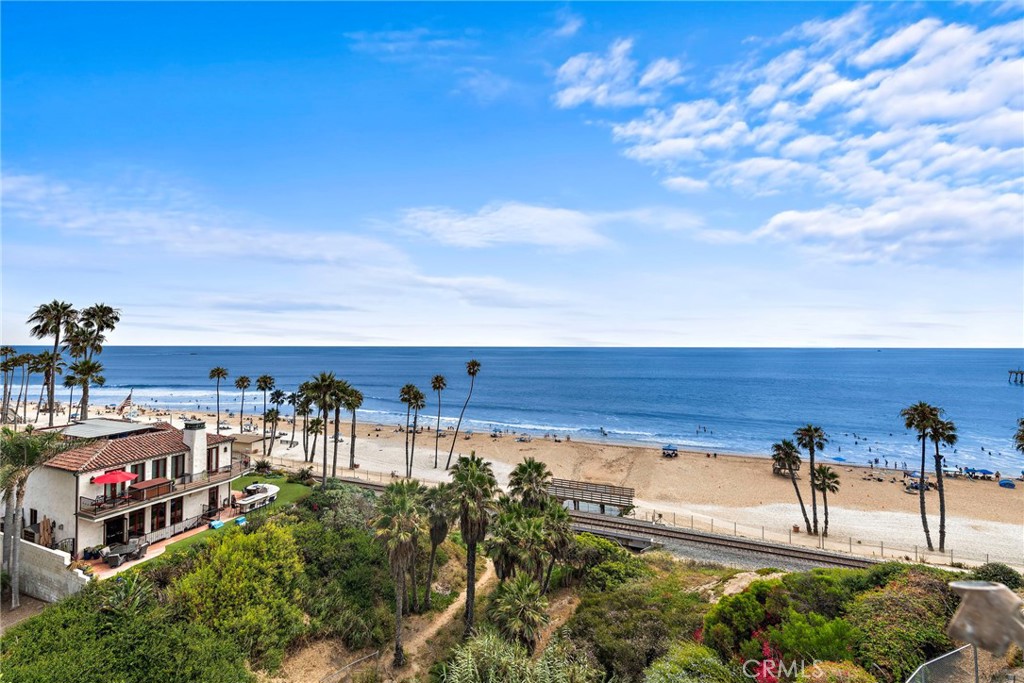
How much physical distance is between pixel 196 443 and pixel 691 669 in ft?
104

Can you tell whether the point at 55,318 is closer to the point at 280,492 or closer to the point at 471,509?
the point at 280,492

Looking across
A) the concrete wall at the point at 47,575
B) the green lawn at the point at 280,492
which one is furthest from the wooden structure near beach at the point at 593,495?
the concrete wall at the point at 47,575

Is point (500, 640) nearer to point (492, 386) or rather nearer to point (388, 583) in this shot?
point (388, 583)

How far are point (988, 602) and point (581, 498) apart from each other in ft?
142

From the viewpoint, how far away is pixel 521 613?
22.0 meters

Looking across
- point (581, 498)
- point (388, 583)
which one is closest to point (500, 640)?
point (388, 583)

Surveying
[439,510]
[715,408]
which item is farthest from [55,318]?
[715,408]

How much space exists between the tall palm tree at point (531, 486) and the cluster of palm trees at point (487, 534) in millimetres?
364

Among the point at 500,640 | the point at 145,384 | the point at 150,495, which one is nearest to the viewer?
the point at 500,640

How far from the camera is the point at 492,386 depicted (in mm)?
185250

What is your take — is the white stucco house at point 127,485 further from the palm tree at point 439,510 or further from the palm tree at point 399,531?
the palm tree at point 439,510

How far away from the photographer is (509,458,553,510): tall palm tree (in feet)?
93.7

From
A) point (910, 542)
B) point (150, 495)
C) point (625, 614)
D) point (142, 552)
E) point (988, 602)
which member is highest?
point (988, 602)

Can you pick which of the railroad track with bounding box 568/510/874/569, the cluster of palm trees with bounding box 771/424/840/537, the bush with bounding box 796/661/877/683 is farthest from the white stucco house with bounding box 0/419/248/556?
the cluster of palm trees with bounding box 771/424/840/537
